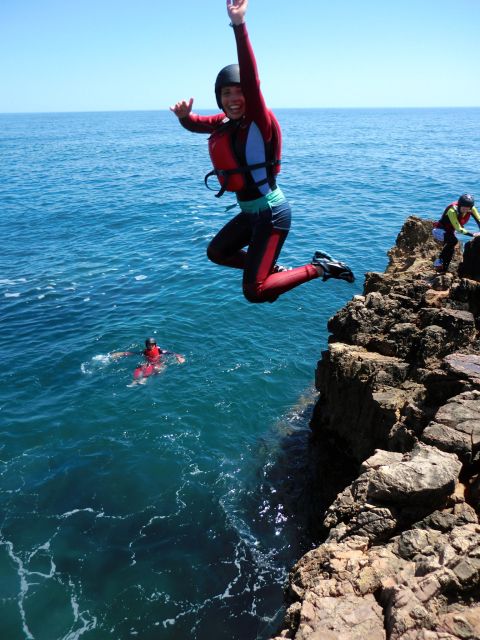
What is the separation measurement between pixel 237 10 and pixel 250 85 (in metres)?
0.76

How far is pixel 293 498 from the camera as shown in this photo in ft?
42.3

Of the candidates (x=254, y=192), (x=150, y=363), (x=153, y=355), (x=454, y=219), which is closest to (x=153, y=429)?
(x=150, y=363)

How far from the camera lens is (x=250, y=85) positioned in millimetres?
5492

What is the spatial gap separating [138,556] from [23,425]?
666cm

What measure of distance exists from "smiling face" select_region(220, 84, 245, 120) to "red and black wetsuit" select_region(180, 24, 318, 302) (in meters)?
0.11

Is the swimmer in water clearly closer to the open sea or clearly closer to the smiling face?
the open sea

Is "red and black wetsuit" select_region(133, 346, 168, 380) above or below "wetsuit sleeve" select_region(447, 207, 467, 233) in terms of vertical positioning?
below

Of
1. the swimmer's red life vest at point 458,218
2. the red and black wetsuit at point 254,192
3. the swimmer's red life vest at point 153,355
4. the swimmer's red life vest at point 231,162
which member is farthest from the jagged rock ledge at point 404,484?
the swimmer's red life vest at point 153,355

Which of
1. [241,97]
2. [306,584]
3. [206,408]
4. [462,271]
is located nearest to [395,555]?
[306,584]

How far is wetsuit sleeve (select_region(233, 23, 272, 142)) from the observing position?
5.21 m

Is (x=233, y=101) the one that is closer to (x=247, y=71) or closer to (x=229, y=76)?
(x=229, y=76)

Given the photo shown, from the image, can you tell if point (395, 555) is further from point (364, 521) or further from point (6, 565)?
point (6, 565)

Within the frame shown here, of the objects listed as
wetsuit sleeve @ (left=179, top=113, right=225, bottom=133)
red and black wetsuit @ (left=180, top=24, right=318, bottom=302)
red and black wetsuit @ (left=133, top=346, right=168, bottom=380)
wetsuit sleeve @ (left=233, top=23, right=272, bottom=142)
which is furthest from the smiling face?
red and black wetsuit @ (left=133, top=346, right=168, bottom=380)

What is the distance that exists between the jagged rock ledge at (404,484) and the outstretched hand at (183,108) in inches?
237
